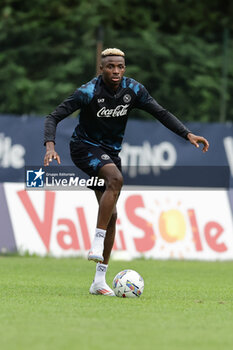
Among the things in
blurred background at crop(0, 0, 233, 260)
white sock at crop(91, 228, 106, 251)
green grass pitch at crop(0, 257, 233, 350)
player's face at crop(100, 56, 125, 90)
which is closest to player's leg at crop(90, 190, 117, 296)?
green grass pitch at crop(0, 257, 233, 350)

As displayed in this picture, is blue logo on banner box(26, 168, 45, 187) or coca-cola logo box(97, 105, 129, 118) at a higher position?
coca-cola logo box(97, 105, 129, 118)

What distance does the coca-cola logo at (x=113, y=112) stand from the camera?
8758 millimetres

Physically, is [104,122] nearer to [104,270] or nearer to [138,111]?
[104,270]

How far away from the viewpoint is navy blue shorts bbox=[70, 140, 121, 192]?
28.5ft

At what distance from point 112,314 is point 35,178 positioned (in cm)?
275

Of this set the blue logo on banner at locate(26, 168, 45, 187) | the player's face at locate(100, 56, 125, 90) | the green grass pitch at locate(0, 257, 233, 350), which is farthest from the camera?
the blue logo on banner at locate(26, 168, 45, 187)

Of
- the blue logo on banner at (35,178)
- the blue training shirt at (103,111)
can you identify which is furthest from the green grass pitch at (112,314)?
the blue training shirt at (103,111)

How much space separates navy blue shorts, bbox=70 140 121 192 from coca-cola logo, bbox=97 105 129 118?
32cm

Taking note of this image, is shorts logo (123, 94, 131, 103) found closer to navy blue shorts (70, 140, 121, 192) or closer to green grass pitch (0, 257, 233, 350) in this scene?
navy blue shorts (70, 140, 121, 192)

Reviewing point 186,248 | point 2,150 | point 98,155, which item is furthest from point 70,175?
point 2,150

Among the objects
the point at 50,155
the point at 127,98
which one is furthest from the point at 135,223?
the point at 50,155

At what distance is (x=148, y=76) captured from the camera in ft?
76.9

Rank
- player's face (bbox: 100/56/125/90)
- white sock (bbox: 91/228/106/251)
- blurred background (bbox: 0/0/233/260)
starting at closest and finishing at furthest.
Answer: white sock (bbox: 91/228/106/251) → player's face (bbox: 100/56/125/90) → blurred background (bbox: 0/0/233/260)

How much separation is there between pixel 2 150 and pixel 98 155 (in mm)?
8891
